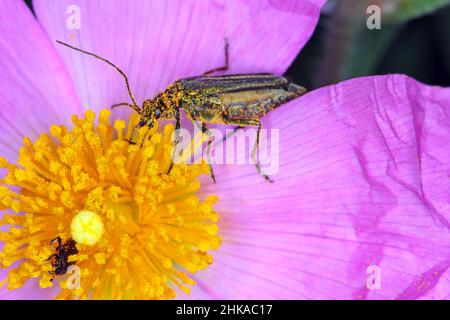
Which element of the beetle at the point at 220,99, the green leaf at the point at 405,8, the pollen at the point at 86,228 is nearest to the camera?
the pollen at the point at 86,228

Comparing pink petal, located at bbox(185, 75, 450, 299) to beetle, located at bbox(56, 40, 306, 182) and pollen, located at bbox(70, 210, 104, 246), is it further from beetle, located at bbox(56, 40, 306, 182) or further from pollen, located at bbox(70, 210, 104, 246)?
pollen, located at bbox(70, 210, 104, 246)

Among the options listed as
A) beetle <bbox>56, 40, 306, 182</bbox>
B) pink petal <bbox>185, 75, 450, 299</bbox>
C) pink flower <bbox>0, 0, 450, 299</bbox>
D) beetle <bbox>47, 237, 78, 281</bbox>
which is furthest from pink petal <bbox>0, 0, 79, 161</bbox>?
pink petal <bbox>185, 75, 450, 299</bbox>

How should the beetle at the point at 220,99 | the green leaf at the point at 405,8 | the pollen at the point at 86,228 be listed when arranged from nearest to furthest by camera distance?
the pollen at the point at 86,228 < the beetle at the point at 220,99 < the green leaf at the point at 405,8
